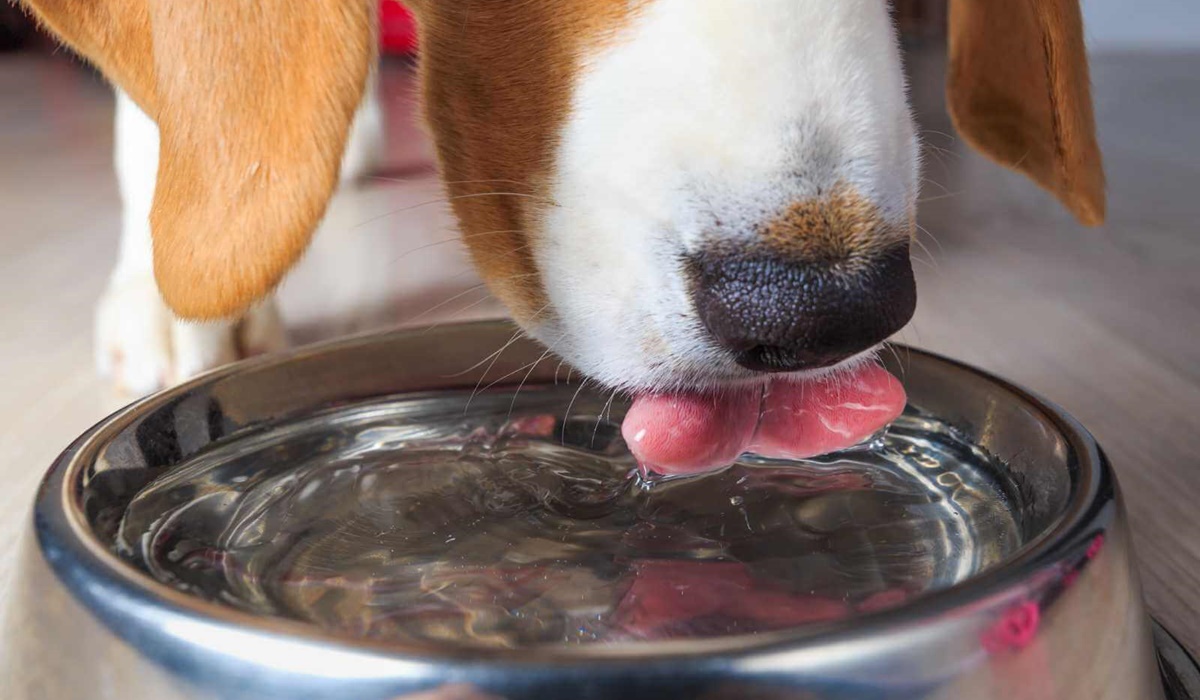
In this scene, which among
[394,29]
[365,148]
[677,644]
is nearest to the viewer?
[677,644]

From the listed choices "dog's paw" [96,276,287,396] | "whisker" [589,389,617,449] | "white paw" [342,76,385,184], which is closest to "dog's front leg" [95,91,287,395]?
"dog's paw" [96,276,287,396]

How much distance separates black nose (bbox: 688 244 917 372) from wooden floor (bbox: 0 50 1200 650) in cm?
29

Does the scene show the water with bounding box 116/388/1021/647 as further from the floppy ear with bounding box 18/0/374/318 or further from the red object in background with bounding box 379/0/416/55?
the red object in background with bounding box 379/0/416/55

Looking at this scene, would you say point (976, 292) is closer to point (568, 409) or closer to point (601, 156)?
point (568, 409)

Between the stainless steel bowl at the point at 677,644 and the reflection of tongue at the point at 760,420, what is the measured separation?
9 centimetres

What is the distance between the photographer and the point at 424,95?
→ 965mm

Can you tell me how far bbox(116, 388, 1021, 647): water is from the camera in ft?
2.11

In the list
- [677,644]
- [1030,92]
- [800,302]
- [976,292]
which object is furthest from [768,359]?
[976,292]

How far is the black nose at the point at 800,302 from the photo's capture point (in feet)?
2.22

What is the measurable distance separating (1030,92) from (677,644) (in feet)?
2.93

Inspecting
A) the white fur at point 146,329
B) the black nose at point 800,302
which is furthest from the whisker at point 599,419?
the white fur at point 146,329

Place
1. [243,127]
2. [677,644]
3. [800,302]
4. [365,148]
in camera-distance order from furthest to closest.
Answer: [365,148] < [243,127] < [800,302] < [677,644]

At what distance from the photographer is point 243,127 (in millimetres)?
886

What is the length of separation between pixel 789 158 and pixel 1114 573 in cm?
26
